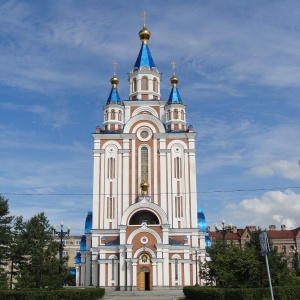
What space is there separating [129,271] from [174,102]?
18237 mm

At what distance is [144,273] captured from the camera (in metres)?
38.4

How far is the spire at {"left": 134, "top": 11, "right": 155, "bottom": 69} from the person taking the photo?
49.0 metres

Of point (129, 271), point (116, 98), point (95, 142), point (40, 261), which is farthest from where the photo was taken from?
point (116, 98)

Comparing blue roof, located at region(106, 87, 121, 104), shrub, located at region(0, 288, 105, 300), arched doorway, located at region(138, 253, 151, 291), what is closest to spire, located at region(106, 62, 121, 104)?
blue roof, located at region(106, 87, 121, 104)

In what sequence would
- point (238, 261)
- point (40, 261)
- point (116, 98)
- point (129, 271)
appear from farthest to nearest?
1. point (116, 98)
2. point (129, 271)
3. point (40, 261)
4. point (238, 261)

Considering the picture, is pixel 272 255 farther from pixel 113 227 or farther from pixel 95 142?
pixel 95 142

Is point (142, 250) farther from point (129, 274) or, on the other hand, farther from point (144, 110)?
point (144, 110)

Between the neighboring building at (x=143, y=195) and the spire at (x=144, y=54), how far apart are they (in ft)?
0.42

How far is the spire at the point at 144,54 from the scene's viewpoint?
48969mm


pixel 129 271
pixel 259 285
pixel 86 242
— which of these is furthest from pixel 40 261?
pixel 86 242

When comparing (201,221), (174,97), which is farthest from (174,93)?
(201,221)

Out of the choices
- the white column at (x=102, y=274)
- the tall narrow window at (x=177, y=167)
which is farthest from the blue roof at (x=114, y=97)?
the white column at (x=102, y=274)

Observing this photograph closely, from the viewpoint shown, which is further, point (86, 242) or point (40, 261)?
point (86, 242)

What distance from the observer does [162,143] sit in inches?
1764
